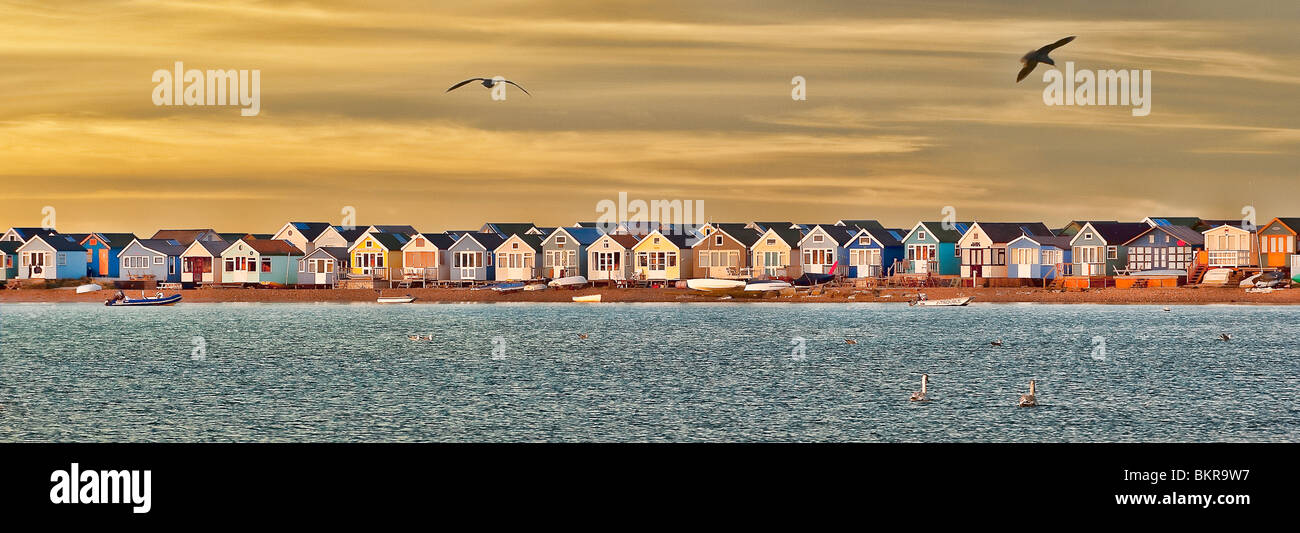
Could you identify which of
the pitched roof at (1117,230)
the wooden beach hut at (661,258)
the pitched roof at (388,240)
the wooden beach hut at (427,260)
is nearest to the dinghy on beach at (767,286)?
the wooden beach hut at (661,258)

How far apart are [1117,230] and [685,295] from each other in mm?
38372

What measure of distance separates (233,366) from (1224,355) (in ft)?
152

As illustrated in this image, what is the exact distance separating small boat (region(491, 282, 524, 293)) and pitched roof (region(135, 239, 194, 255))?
33641 mm

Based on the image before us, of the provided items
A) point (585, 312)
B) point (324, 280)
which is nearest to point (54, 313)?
point (324, 280)

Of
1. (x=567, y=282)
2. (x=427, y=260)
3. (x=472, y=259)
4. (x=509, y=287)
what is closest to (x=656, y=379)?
(x=509, y=287)

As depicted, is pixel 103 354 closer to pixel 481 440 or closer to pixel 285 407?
pixel 285 407

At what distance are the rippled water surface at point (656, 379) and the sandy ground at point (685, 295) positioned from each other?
9.12m

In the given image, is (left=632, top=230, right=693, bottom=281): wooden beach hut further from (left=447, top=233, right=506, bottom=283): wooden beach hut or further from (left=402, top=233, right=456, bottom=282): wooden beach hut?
(left=402, top=233, right=456, bottom=282): wooden beach hut

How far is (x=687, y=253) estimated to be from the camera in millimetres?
119500

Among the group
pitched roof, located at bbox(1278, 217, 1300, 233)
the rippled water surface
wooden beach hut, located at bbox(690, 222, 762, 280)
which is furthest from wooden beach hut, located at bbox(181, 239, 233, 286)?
pitched roof, located at bbox(1278, 217, 1300, 233)

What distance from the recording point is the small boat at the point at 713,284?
114 m

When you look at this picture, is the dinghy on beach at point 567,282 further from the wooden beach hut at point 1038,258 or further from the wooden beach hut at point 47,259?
the wooden beach hut at point 47,259
